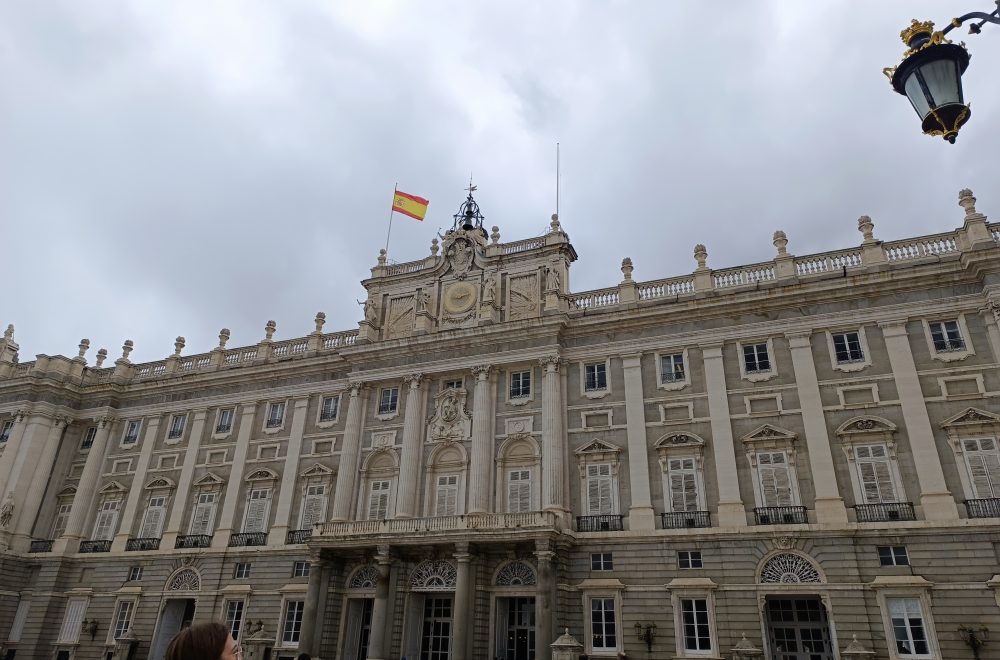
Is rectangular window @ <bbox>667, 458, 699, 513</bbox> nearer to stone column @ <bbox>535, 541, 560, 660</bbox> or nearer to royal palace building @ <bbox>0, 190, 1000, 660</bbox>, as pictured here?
royal palace building @ <bbox>0, 190, 1000, 660</bbox>

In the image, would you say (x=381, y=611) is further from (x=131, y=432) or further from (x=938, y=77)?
(x=938, y=77)

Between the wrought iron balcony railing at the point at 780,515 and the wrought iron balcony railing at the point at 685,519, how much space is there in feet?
6.03

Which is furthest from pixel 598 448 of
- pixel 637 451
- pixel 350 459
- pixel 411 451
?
pixel 350 459

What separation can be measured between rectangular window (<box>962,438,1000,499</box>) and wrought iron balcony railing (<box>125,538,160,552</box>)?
36.8 metres

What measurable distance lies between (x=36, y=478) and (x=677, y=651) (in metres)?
35.3

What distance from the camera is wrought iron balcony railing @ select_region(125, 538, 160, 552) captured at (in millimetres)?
36469

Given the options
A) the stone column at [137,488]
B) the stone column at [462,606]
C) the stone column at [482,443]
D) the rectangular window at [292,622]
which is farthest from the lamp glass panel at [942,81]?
the stone column at [137,488]

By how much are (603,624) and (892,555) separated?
10662 mm

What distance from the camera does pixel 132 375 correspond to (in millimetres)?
43344

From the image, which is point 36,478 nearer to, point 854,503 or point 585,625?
point 585,625

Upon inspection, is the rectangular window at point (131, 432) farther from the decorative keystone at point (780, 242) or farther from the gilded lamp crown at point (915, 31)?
the gilded lamp crown at point (915, 31)

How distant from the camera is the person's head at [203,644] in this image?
349 cm

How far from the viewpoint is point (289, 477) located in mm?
35375

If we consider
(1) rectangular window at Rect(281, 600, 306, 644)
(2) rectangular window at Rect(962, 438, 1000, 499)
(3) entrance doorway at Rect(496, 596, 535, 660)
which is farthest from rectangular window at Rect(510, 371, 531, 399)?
(2) rectangular window at Rect(962, 438, 1000, 499)
